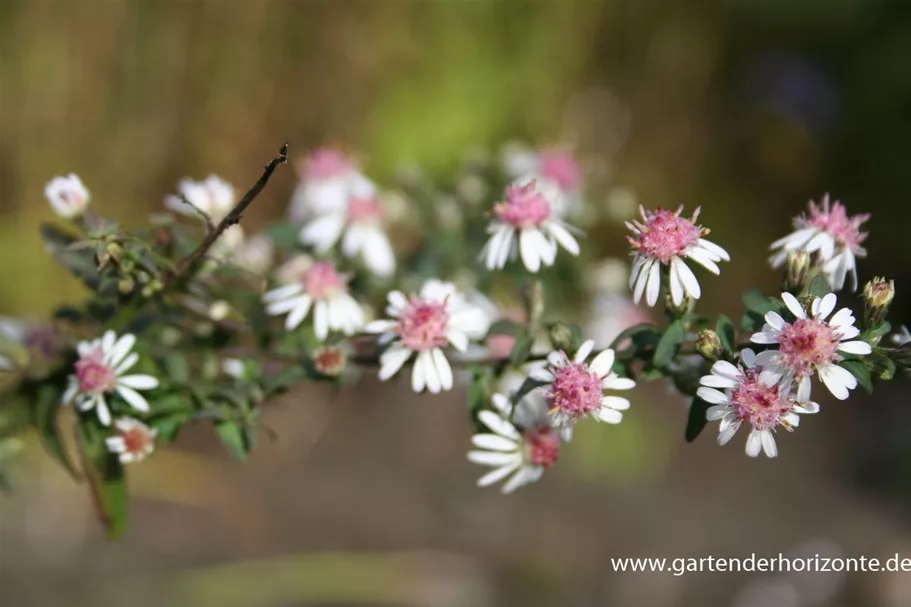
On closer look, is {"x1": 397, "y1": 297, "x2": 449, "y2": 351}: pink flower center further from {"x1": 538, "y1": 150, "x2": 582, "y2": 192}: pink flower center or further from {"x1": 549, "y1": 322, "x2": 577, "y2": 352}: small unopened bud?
{"x1": 538, "y1": 150, "x2": 582, "y2": 192}: pink flower center

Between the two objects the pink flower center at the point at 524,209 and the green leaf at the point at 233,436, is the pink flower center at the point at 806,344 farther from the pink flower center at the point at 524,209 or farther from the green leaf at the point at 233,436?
the green leaf at the point at 233,436

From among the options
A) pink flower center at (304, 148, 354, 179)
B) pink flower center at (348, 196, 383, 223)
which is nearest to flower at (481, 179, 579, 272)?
pink flower center at (348, 196, 383, 223)

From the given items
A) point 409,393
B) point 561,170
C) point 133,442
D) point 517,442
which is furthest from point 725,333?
point 409,393

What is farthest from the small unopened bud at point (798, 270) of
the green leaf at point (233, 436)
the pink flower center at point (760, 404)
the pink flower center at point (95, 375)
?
the pink flower center at point (95, 375)

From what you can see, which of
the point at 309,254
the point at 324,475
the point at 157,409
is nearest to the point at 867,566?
the point at 324,475

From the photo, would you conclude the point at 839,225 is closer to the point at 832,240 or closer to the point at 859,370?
the point at 832,240

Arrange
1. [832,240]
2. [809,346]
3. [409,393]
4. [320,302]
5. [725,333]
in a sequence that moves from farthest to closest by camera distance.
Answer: [409,393] < [320,302] < [832,240] < [725,333] < [809,346]

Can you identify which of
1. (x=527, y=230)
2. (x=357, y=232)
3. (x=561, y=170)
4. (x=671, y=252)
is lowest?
(x=671, y=252)

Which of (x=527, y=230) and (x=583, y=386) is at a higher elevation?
(x=527, y=230)
